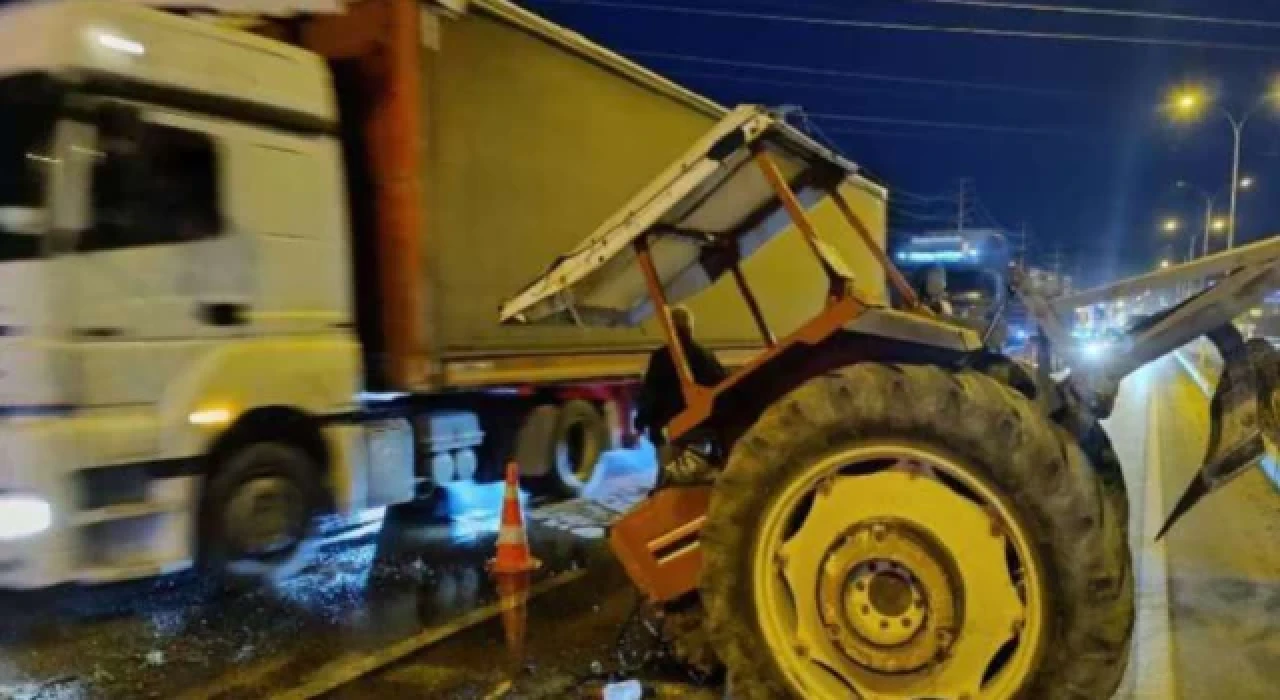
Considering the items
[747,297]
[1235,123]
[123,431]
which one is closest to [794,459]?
[747,297]

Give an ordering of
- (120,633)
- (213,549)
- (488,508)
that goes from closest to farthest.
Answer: (120,633)
(213,549)
(488,508)

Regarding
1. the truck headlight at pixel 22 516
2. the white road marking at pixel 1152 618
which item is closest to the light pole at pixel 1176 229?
the white road marking at pixel 1152 618

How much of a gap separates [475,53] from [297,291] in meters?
2.41

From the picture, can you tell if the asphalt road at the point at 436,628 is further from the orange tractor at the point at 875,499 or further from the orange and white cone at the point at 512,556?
the orange tractor at the point at 875,499

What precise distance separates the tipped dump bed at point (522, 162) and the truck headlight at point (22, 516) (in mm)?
2991

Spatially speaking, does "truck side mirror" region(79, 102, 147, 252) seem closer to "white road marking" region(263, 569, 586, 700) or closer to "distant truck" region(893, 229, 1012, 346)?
"white road marking" region(263, 569, 586, 700)

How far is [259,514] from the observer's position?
6969 millimetres

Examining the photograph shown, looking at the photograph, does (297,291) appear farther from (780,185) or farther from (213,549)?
(780,185)

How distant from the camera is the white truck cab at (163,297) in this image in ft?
19.1

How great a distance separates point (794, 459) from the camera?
3982 millimetres

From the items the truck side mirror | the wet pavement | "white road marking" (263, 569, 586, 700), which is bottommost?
"white road marking" (263, 569, 586, 700)

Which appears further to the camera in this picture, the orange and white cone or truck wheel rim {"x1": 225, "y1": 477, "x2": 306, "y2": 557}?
the orange and white cone

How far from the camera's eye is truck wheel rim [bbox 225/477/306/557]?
683 centimetres

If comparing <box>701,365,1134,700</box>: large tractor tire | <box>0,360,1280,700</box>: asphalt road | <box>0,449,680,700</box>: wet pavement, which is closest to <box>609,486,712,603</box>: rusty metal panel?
<box>701,365,1134,700</box>: large tractor tire
